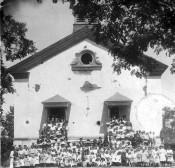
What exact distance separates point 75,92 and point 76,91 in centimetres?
8

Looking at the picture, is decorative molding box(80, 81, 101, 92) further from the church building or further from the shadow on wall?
the shadow on wall

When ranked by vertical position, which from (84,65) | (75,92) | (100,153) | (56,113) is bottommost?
(100,153)

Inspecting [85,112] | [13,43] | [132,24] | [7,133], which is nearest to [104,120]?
[85,112]

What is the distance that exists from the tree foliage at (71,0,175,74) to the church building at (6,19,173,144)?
37.0ft

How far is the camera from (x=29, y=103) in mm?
22719

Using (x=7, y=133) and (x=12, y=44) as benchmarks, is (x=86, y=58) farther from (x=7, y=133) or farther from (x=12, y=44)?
(x=7, y=133)

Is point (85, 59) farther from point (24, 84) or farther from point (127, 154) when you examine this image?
point (127, 154)

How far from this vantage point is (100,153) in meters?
17.7

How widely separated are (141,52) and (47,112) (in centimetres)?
1288

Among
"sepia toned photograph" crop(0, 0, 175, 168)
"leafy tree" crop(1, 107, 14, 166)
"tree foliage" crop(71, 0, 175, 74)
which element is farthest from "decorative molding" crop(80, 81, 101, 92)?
"tree foliage" crop(71, 0, 175, 74)

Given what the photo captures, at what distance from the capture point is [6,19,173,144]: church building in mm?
22234

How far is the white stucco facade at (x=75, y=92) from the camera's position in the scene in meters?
22.3

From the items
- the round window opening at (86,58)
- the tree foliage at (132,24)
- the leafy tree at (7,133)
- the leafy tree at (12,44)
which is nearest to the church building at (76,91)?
the round window opening at (86,58)

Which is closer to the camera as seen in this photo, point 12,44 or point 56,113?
point 12,44
